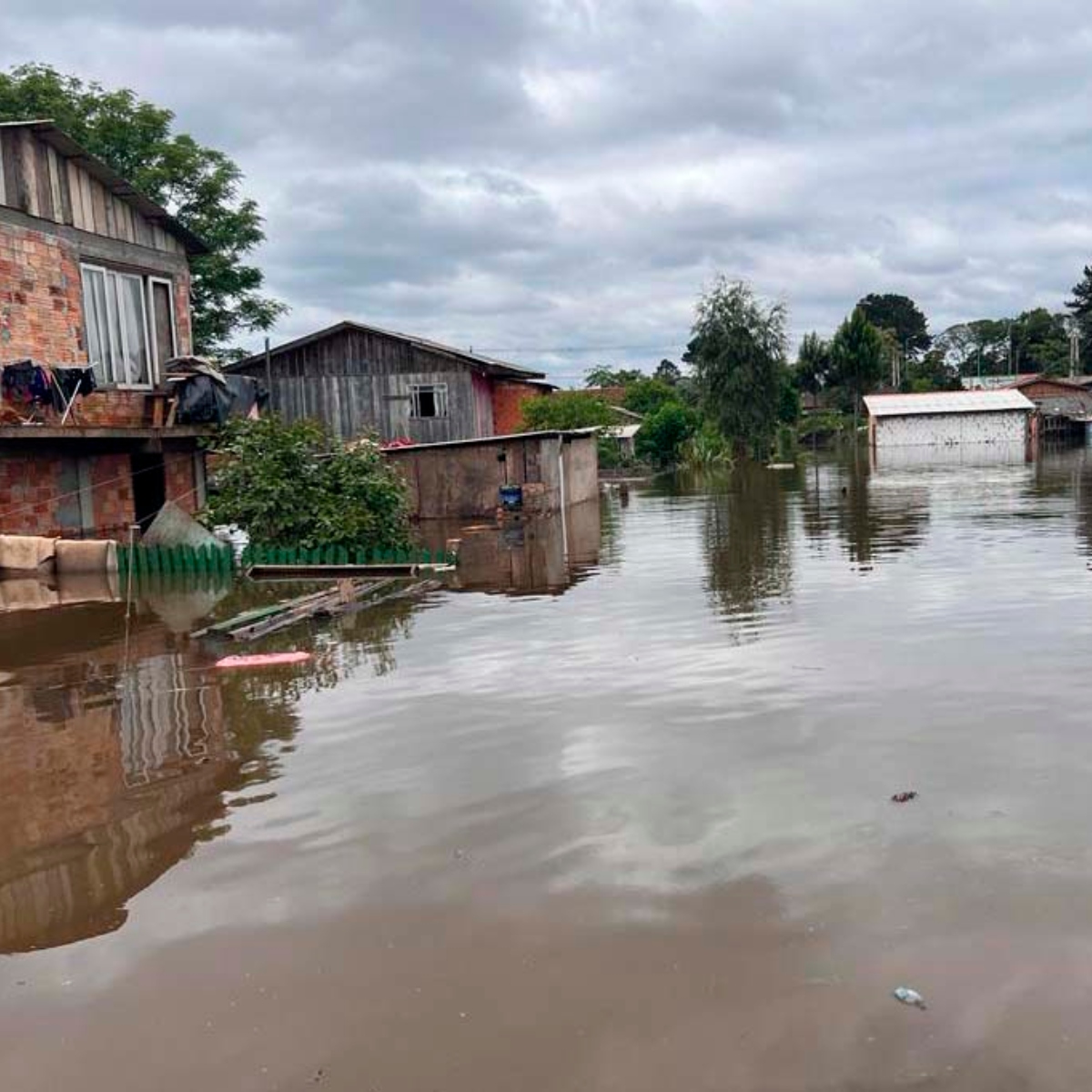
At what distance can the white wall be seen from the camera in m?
57.9

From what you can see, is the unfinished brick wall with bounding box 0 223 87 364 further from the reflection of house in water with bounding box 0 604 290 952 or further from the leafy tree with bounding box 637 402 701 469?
the leafy tree with bounding box 637 402 701 469

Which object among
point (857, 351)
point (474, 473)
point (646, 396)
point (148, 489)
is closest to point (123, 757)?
point (148, 489)

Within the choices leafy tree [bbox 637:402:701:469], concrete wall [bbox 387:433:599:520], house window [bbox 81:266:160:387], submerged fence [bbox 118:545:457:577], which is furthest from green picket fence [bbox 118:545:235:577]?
leafy tree [bbox 637:402:701:469]

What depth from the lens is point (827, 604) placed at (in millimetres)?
11711

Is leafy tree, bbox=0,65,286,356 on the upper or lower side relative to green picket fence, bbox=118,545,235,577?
upper

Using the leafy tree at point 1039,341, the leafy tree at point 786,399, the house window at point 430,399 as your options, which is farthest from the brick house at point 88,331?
the leafy tree at point 1039,341

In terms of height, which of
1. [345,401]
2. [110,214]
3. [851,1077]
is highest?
[110,214]

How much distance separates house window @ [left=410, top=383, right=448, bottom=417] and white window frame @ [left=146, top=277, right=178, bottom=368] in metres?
11.3

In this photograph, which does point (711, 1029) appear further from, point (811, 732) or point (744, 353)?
point (744, 353)

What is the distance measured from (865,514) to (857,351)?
157 ft

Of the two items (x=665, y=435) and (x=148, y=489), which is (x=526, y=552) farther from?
(x=665, y=435)

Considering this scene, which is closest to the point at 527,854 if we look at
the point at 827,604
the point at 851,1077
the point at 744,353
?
the point at 851,1077

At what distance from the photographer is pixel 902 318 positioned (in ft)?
335

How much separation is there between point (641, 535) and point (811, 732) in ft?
45.9
